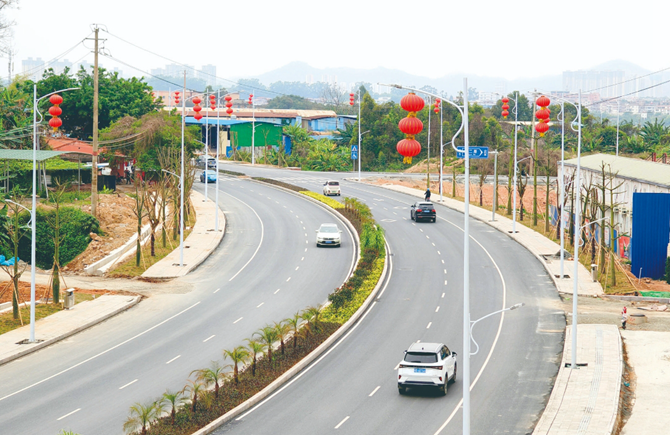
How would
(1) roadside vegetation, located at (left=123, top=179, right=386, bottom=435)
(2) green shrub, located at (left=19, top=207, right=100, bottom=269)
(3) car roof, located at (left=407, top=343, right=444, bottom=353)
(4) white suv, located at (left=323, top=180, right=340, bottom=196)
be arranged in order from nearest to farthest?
(1) roadside vegetation, located at (left=123, top=179, right=386, bottom=435) → (3) car roof, located at (left=407, top=343, right=444, bottom=353) → (2) green shrub, located at (left=19, top=207, right=100, bottom=269) → (4) white suv, located at (left=323, top=180, right=340, bottom=196)

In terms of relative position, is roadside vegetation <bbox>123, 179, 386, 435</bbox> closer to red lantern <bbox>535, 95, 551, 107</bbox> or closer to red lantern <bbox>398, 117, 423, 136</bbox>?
red lantern <bbox>398, 117, 423, 136</bbox>

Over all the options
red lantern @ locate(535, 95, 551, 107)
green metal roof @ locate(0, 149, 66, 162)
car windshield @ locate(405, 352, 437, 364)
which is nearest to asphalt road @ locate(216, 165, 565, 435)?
car windshield @ locate(405, 352, 437, 364)

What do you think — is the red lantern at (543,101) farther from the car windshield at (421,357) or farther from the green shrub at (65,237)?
the green shrub at (65,237)

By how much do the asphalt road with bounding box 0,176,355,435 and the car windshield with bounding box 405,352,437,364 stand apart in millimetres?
8722

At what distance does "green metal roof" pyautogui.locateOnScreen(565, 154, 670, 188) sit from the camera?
162 ft

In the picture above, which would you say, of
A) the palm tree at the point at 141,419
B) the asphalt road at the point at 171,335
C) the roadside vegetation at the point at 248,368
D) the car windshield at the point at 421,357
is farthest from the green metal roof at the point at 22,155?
the car windshield at the point at 421,357

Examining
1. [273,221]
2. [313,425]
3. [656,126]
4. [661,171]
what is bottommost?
[313,425]

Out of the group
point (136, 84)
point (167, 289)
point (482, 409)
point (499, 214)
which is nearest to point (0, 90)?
point (136, 84)

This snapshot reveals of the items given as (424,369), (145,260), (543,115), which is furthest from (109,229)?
(424,369)

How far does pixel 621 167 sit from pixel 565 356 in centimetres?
3047

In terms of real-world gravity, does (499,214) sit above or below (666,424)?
above

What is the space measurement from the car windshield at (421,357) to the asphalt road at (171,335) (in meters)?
8.72

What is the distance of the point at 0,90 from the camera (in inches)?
2712

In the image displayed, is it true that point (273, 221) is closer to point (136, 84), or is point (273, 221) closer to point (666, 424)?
point (136, 84)
